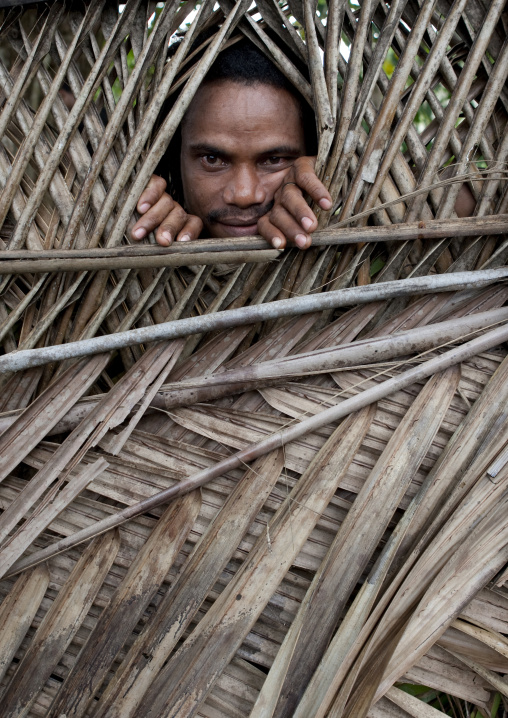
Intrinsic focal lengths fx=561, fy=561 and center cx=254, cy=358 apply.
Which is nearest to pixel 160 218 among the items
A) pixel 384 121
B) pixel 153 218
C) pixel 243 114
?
pixel 153 218

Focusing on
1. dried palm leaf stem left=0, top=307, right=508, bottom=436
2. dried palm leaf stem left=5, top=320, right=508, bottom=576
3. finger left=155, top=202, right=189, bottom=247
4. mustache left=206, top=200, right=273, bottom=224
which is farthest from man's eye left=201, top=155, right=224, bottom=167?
dried palm leaf stem left=5, top=320, right=508, bottom=576

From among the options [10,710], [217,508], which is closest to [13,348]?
[217,508]

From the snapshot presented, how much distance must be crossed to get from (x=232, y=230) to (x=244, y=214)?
0.05m

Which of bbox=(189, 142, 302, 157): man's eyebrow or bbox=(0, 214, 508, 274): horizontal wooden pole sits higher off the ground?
bbox=(189, 142, 302, 157): man's eyebrow

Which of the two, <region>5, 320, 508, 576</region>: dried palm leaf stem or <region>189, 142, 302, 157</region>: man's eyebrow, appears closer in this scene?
<region>5, 320, 508, 576</region>: dried palm leaf stem

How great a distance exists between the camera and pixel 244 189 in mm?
1364

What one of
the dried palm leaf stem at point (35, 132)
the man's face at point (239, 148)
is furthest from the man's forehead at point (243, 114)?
the dried palm leaf stem at point (35, 132)

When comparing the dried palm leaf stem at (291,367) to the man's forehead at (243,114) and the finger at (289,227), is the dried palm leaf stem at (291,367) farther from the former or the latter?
the man's forehead at (243,114)

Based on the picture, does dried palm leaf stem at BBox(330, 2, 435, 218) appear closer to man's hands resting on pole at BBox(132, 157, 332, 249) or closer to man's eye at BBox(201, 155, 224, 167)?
man's hands resting on pole at BBox(132, 157, 332, 249)

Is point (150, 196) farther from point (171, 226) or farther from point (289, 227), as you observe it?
point (289, 227)

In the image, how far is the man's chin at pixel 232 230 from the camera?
1.39 m

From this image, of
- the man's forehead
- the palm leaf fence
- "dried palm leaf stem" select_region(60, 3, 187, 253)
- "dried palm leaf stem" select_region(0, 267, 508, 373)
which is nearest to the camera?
the palm leaf fence

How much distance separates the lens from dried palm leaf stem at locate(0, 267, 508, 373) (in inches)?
41.8

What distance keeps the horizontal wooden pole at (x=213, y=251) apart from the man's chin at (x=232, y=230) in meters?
0.26
